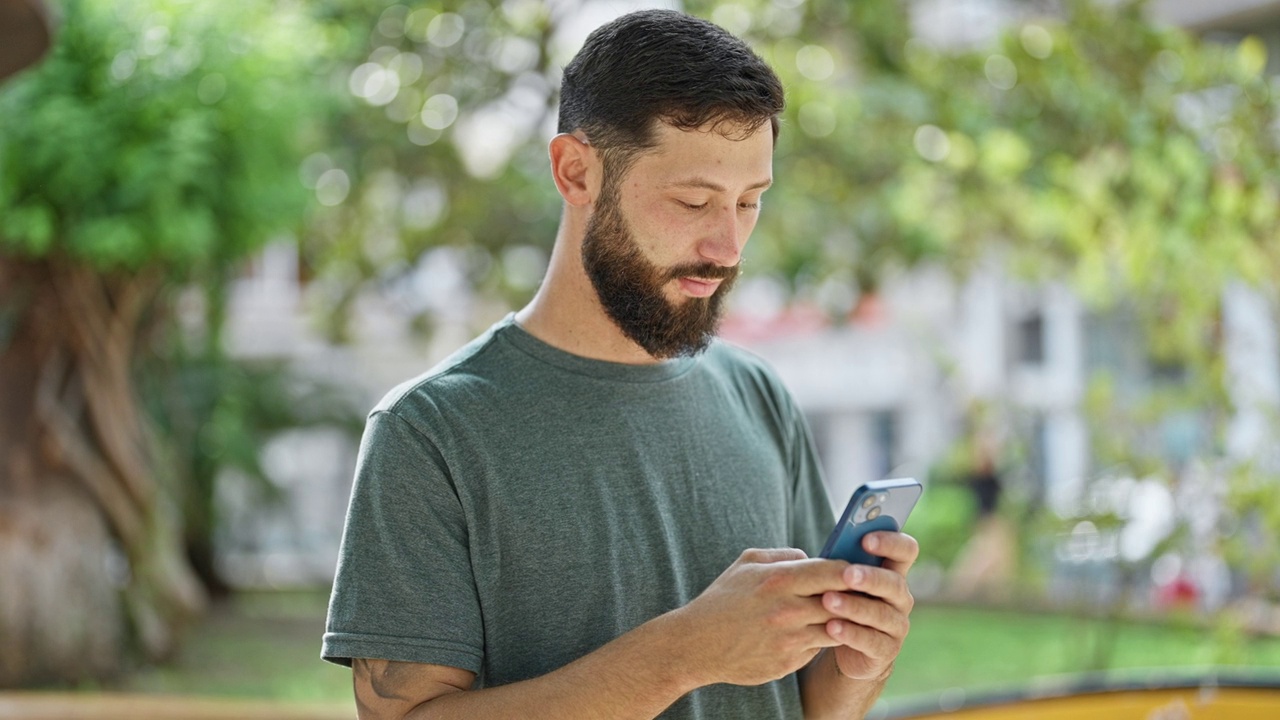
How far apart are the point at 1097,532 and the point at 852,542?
5.44m

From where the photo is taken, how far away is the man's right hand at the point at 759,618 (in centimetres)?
134

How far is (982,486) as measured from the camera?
10.8 m

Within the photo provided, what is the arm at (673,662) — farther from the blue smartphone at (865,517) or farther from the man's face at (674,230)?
the man's face at (674,230)

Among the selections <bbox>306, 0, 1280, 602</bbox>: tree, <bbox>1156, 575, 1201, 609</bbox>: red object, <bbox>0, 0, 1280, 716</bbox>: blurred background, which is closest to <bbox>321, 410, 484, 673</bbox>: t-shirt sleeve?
<bbox>0, 0, 1280, 716</bbox>: blurred background

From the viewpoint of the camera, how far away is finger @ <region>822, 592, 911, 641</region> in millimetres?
1341

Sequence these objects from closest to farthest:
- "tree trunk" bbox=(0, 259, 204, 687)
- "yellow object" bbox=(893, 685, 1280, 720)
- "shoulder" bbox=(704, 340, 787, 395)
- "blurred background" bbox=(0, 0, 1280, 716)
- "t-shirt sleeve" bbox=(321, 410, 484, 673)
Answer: "t-shirt sleeve" bbox=(321, 410, 484, 673), "shoulder" bbox=(704, 340, 787, 395), "yellow object" bbox=(893, 685, 1280, 720), "blurred background" bbox=(0, 0, 1280, 716), "tree trunk" bbox=(0, 259, 204, 687)

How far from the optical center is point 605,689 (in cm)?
141

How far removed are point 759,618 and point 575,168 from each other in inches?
23.3

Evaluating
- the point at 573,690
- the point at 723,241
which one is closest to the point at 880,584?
the point at 573,690

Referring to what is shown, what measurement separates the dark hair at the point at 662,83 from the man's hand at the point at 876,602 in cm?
50

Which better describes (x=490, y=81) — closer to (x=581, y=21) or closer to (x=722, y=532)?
(x=581, y=21)

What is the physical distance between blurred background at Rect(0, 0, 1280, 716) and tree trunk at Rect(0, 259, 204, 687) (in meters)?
0.02

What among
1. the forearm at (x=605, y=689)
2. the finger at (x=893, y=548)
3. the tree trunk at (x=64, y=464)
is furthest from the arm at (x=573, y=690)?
the tree trunk at (x=64, y=464)

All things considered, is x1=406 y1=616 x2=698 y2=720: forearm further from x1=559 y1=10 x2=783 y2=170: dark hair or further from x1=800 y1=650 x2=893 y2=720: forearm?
x1=559 y1=10 x2=783 y2=170: dark hair
